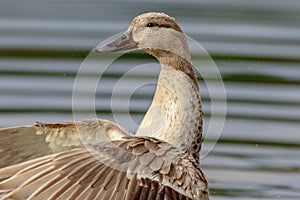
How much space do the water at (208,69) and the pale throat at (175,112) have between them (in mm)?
1701

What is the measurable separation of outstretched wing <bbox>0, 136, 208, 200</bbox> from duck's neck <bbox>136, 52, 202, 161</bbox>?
524mm

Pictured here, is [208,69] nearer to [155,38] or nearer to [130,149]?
[155,38]

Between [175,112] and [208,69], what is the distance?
389 cm

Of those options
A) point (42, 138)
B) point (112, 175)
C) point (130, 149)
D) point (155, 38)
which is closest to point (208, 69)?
point (155, 38)

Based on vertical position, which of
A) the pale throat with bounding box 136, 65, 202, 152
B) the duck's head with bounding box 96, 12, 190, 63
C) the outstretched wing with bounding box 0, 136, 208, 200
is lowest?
the outstretched wing with bounding box 0, 136, 208, 200

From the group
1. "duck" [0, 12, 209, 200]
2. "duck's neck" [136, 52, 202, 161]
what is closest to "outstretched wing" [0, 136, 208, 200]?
"duck" [0, 12, 209, 200]

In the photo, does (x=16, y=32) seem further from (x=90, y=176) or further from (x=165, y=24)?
(x=90, y=176)

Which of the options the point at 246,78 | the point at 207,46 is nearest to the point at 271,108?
the point at 246,78

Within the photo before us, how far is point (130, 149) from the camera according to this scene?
23.1ft

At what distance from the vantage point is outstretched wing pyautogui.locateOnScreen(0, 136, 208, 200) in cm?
689

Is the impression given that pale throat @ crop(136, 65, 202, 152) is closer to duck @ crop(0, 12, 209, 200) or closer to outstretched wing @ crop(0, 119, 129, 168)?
duck @ crop(0, 12, 209, 200)

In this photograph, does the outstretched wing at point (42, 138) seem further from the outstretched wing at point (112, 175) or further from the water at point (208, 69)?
the water at point (208, 69)

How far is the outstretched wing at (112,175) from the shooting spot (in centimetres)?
689

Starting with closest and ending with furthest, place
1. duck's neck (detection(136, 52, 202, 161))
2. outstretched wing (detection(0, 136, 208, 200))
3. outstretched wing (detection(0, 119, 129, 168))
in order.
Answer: outstretched wing (detection(0, 136, 208, 200))
duck's neck (detection(136, 52, 202, 161))
outstretched wing (detection(0, 119, 129, 168))
